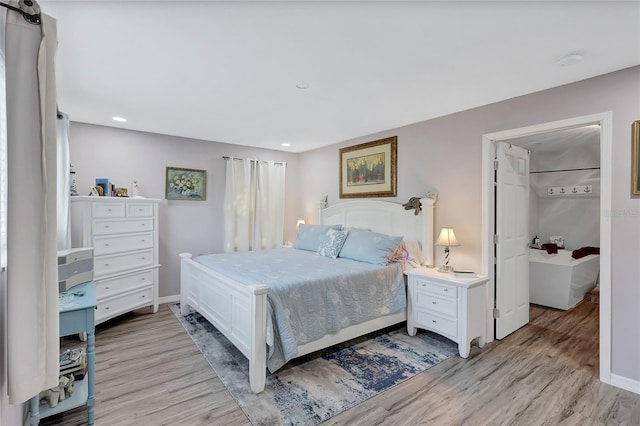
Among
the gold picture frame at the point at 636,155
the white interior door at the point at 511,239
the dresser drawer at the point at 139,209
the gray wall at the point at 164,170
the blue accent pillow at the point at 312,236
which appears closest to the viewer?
the gold picture frame at the point at 636,155

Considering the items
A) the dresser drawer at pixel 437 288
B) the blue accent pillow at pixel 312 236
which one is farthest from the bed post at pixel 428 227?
the blue accent pillow at pixel 312 236

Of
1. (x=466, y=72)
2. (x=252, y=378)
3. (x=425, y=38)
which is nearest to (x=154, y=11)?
(x=425, y=38)

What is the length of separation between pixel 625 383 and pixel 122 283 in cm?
473

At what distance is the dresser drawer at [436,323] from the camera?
2873 mm

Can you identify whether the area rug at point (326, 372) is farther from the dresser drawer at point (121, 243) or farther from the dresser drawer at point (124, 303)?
the dresser drawer at point (121, 243)

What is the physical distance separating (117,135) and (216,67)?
101 inches

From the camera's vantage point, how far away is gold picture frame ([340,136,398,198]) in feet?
13.2

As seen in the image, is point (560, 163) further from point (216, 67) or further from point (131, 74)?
point (131, 74)

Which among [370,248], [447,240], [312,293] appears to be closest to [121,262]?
[312,293]

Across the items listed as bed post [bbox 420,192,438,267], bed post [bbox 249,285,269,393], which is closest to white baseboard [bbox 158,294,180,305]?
bed post [bbox 249,285,269,393]

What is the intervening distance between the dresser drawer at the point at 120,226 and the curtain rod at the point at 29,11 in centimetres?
260

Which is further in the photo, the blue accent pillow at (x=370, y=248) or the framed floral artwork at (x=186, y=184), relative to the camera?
the framed floral artwork at (x=186, y=184)

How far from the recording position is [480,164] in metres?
3.11

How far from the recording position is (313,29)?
5.83ft
